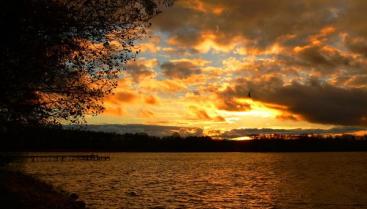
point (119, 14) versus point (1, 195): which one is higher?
point (119, 14)

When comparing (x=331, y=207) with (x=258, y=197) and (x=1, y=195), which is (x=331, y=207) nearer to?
(x=258, y=197)

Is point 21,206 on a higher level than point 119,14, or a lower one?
lower

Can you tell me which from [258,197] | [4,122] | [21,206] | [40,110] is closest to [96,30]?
[40,110]

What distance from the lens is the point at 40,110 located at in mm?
19172

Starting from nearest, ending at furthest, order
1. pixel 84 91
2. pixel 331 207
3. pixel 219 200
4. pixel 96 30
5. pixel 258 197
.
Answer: pixel 96 30
pixel 84 91
pixel 331 207
pixel 219 200
pixel 258 197

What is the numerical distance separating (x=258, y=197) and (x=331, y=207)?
460 inches

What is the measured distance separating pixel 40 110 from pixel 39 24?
4.07 m

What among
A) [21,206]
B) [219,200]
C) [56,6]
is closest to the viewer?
[56,6]

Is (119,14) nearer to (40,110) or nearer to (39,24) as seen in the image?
(39,24)

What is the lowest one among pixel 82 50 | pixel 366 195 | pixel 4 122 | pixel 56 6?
pixel 366 195

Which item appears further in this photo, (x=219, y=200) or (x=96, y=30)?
(x=219, y=200)

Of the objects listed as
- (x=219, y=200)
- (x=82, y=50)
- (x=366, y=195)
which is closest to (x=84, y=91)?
(x=82, y=50)

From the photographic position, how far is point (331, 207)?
46.2 meters

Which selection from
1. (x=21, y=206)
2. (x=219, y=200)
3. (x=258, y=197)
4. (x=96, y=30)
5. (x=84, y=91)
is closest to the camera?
(x=96, y=30)
